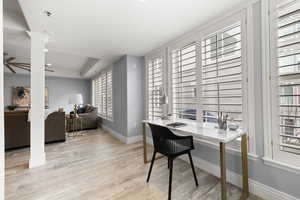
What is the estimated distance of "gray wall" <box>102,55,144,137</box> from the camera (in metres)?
3.63

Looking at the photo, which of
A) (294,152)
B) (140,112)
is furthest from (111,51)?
(294,152)

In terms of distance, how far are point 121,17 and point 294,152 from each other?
2.71 meters

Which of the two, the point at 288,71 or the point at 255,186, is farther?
the point at 255,186

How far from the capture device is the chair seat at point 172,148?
1683 mm

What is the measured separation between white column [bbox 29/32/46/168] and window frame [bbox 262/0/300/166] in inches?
136

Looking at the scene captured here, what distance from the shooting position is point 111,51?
3400mm

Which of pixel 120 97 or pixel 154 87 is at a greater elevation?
pixel 154 87

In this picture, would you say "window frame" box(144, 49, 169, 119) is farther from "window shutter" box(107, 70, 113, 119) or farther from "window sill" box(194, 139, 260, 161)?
"window shutter" box(107, 70, 113, 119)

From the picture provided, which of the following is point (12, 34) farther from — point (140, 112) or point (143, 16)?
point (140, 112)

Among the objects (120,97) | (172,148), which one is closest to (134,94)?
(120,97)

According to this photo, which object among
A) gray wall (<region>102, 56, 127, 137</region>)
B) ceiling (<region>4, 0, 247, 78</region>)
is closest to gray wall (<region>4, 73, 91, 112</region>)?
gray wall (<region>102, 56, 127, 137</region>)

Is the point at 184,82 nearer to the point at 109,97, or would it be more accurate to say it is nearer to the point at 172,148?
the point at 172,148

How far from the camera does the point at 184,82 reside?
256 cm

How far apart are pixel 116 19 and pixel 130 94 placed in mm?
1933
